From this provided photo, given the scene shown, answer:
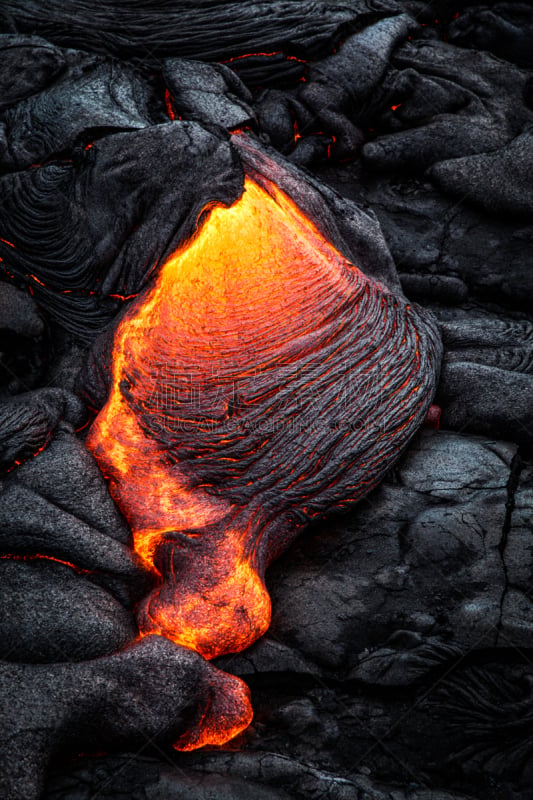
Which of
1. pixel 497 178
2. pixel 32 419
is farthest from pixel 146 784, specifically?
pixel 497 178

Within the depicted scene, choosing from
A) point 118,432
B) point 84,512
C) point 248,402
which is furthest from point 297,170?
point 84,512

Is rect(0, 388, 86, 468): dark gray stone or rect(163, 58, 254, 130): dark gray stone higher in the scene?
rect(163, 58, 254, 130): dark gray stone

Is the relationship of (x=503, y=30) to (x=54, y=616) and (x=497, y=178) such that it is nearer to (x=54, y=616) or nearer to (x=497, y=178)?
(x=497, y=178)

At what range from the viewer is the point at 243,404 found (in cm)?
388

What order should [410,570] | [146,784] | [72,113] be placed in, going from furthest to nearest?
[72,113] < [410,570] < [146,784]

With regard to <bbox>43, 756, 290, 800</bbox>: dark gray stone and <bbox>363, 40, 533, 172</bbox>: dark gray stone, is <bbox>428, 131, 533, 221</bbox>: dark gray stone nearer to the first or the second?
<bbox>363, 40, 533, 172</bbox>: dark gray stone

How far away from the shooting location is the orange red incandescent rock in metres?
3.47

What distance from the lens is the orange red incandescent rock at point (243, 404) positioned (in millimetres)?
3469

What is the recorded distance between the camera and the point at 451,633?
132 inches

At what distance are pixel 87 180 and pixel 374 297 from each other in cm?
180

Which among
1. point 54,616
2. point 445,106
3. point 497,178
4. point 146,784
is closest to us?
point 146,784

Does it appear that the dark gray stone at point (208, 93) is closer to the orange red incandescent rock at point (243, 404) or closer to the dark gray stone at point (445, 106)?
the orange red incandescent rock at point (243, 404)

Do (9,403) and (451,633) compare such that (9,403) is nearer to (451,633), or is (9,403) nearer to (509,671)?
(451,633)

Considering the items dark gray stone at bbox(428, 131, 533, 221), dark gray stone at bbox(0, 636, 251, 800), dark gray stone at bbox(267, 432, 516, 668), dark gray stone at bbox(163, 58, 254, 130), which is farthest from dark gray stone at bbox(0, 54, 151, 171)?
dark gray stone at bbox(0, 636, 251, 800)
